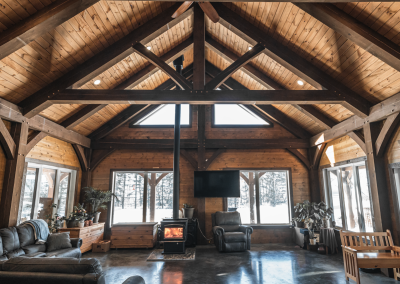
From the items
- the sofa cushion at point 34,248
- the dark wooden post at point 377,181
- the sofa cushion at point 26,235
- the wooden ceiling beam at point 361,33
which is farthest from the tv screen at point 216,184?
the wooden ceiling beam at point 361,33

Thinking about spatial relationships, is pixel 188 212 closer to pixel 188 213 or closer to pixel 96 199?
pixel 188 213

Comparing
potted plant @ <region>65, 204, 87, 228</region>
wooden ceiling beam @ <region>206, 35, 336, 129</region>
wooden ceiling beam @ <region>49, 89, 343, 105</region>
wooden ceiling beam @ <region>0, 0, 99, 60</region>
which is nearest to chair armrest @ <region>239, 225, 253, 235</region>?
wooden ceiling beam @ <region>206, 35, 336, 129</region>

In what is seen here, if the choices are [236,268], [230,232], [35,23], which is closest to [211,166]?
[230,232]

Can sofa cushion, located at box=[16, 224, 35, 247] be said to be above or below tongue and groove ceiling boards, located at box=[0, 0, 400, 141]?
below

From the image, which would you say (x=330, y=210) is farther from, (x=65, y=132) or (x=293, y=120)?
(x=65, y=132)

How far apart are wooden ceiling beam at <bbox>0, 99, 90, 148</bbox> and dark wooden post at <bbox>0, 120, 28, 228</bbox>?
196 mm

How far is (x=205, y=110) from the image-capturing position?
26.7 feet

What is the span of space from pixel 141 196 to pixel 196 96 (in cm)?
437

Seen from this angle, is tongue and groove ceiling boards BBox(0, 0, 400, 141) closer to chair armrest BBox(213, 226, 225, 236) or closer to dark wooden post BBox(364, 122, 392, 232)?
dark wooden post BBox(364, 122, 392, 232)

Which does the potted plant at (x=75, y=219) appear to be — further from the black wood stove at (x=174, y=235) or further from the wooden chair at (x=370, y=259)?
the wooden chair at (x=370, y=259)

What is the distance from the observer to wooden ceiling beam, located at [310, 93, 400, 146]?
437cm

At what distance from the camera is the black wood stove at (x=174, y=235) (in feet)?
19.9

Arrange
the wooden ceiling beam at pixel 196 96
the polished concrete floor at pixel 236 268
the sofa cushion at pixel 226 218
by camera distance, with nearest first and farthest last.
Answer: the polished concrete floor at pixel 236 268 → the wooden ceiling beam at pixel 196 96 → the sofa cushion at pixel 226 218

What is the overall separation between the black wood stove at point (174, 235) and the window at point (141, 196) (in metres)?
1.47
